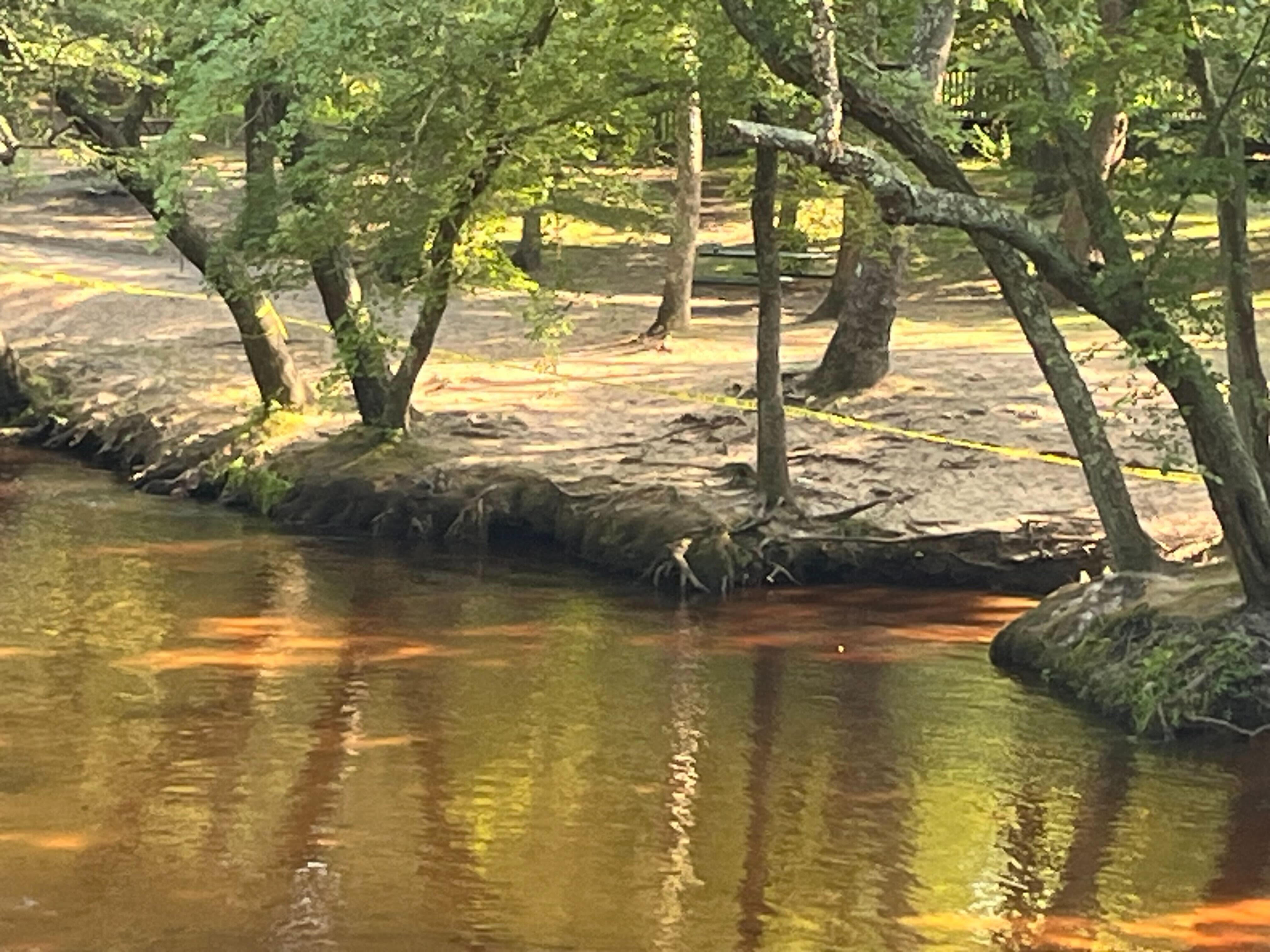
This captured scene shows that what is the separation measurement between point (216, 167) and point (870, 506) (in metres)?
6.39

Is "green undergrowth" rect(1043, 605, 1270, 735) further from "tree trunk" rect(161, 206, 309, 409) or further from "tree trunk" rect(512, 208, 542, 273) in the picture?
"tree trunk" rect(512, 208, 542, 273)

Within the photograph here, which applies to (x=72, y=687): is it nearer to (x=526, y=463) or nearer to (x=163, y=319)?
(x=526, y=463)

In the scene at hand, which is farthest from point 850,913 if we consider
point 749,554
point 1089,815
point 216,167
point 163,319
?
point 163,319

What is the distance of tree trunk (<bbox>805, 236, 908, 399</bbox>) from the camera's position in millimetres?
21000

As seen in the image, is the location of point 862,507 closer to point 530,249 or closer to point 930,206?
point 930,206

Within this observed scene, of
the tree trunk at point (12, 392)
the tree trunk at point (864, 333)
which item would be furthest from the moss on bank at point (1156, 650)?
the tree trunk at point (12, 392)

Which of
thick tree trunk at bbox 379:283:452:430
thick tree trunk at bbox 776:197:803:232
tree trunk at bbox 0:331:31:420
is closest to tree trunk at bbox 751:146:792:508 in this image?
thick tree trunk at bbox 776:197:803:232

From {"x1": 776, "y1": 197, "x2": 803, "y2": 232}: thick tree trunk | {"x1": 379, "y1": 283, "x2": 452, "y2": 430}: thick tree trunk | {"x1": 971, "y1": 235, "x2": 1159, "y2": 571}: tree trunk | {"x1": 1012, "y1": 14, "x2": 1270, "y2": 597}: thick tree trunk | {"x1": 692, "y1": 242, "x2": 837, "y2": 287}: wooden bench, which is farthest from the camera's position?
{"x1": 692, "y1": 242, "x2": 837, "y2": 287}: wooden bench

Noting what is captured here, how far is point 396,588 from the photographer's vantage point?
1692 centimetres

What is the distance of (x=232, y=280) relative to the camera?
1855 centimetres

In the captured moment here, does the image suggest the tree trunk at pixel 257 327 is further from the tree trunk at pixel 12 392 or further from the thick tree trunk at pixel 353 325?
the tree trunk at pixel 12 392

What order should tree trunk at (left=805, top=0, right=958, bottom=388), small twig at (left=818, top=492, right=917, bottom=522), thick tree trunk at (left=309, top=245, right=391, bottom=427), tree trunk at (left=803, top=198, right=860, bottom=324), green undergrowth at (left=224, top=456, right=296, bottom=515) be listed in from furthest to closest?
tree trunk at (left=803, top=198, right=860, bottom=324) → tree trunk at (left=805, top=0, right=958, bottom=388) → green undergrowth at (left=224, top=456, right=296, bottom=515) → thick tree trunk at (left=309, top=245, right=391, bottom=427) → small twig at (left=818, top=492, right=917, bottom=522)

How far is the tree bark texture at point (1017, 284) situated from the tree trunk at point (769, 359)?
3.62m

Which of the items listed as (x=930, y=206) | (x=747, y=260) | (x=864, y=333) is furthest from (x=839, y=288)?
(x=930, y=206)
